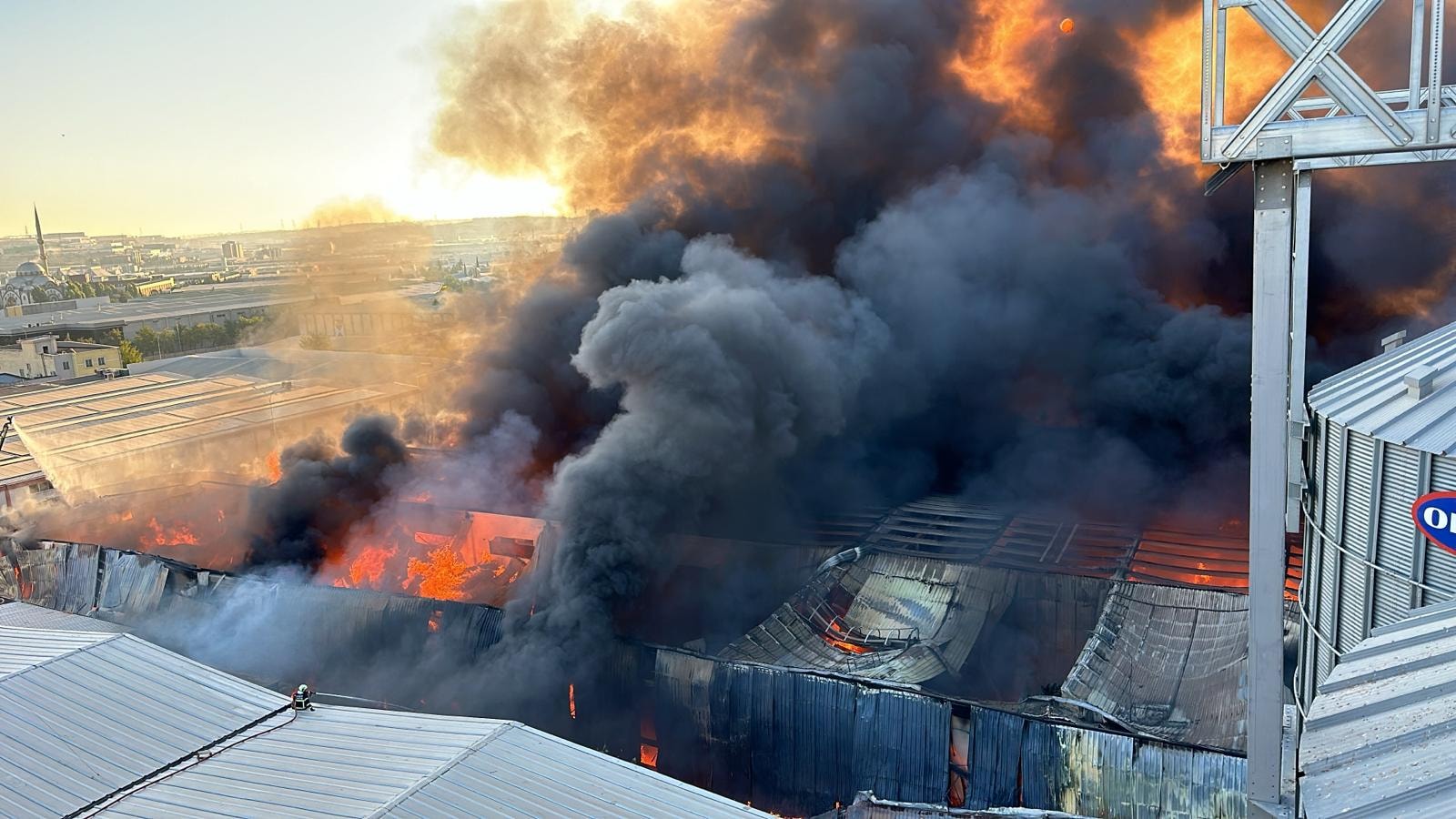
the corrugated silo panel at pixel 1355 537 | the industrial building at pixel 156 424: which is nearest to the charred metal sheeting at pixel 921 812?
the corrugated silo panel at pixel 1355 537

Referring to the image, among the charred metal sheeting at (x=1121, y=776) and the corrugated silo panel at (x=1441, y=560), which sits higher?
the corrugated silo panel at (x=1441, y=560)

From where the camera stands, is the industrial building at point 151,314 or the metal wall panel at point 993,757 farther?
the industrial building at point 151,314

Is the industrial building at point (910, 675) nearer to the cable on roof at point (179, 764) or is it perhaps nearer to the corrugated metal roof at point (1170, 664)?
the corrugated metal roof at point (1170, 664)

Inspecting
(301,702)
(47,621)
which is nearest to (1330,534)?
(301,702)

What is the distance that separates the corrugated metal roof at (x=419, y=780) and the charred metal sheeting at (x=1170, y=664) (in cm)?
920

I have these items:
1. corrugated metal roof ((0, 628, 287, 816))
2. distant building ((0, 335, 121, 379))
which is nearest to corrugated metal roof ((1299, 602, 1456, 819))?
corrugated metal roof ((0, 628, 287, 816))

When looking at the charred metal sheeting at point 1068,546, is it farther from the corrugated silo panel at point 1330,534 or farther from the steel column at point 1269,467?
the steel column at point 1269,467

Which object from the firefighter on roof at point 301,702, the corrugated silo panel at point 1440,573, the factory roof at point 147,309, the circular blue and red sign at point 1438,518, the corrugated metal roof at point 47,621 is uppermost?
the factory roof at point 147,309

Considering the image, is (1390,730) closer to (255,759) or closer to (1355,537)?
(1355,537)

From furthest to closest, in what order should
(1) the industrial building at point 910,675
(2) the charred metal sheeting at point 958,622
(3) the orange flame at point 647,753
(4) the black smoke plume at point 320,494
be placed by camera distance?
(4) the black smoke plume at point 320,494 → (2) the charred metal sheeting at point 958,622 → (3) the orange flame at point 647,753 → (1) the industrial building at point 910,675

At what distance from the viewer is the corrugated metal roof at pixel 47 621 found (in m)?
20.3

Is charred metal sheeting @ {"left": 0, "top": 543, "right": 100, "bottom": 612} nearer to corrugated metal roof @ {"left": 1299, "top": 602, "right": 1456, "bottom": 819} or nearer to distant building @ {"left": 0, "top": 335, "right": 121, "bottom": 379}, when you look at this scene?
corrugated metal roof @ {"left": 1299, "top": 602, "right": 1456, "bottom": 819}

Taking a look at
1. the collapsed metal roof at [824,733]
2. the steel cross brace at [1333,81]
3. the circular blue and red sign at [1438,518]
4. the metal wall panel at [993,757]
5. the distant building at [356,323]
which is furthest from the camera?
the distant building at [356,323]

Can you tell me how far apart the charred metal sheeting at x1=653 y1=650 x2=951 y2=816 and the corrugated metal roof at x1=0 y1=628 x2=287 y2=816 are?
7.17 metres
